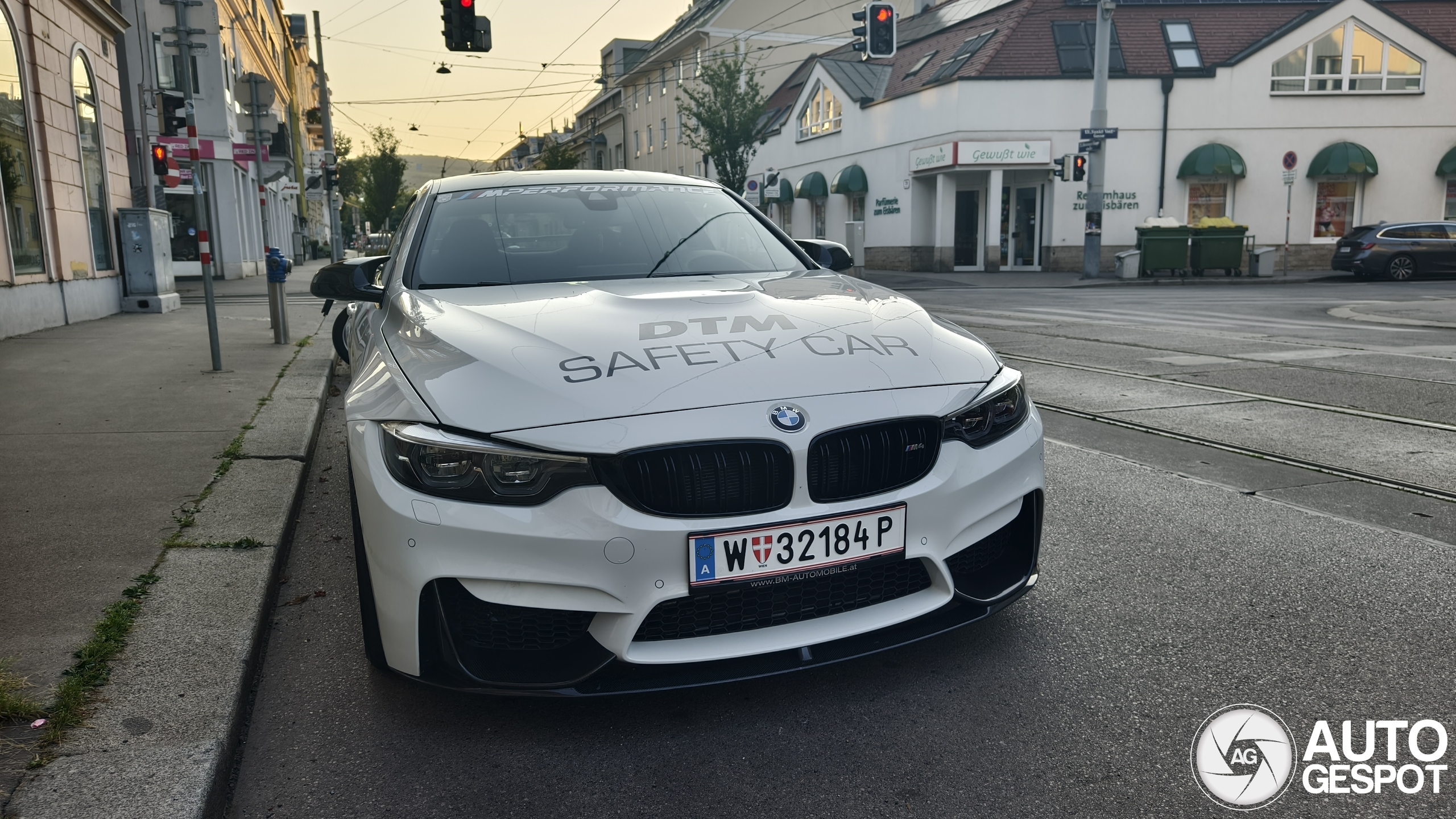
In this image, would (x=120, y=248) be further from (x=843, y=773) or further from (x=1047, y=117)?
(x=1047, y=117)

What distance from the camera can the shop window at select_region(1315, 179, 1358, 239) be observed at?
30016 mm

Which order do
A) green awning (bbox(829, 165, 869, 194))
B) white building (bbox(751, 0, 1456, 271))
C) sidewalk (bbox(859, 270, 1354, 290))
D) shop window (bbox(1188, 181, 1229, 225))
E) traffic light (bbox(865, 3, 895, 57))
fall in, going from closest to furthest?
traffic light (bbox(865, 3, 895, 57)), sidewalk (bbox(859, 270, 1354, 290)), white building (bbox(751, 0, 1456, 271)), shop window (bbox(1188, 181, 1229, 225)), green awning (bbox(829, 165, 869, 194))

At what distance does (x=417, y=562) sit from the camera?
8.11ft

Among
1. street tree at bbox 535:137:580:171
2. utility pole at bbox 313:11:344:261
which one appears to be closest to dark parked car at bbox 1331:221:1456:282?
utility pole at bbox 313:11:344:261

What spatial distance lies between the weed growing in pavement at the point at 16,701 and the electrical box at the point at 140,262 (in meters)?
14.8

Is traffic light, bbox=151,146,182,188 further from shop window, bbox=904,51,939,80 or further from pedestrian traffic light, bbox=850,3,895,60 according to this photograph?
shop window, bbox=904,51,939,80

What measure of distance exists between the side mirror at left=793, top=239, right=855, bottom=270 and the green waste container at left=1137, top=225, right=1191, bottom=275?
2252 centimetres

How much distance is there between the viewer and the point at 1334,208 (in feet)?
98.9

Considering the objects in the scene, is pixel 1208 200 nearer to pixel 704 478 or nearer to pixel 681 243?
pixel 681 243

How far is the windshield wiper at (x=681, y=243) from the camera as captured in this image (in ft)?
13.3

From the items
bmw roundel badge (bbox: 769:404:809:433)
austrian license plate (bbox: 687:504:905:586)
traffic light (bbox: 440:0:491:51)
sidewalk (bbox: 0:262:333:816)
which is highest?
traffic light (bbox: 440:0:491:51)

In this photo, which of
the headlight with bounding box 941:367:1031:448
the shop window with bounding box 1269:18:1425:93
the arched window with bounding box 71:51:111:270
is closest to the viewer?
the headlight with bounding box 941:367:1031:448

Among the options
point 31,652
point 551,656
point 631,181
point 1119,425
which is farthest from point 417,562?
point 1119,425

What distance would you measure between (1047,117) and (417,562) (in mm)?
29347
